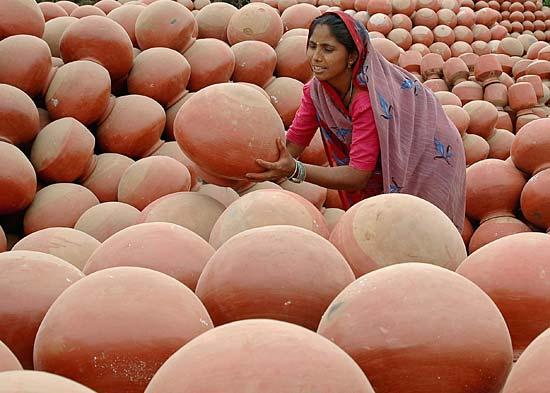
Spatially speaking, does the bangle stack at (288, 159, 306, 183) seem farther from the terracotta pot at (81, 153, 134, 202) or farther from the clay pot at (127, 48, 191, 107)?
the clay pot at (127, 48, 191, 107)

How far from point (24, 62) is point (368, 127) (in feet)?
4.96

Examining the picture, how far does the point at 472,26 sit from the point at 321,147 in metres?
3.53

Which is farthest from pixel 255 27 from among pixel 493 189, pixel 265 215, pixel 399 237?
pixel 399 237

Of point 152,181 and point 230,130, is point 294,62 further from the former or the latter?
point 230,130

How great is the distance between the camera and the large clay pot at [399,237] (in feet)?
5.07

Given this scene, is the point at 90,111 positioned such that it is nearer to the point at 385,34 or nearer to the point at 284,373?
the point at 284,373

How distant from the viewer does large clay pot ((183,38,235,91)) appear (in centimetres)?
359

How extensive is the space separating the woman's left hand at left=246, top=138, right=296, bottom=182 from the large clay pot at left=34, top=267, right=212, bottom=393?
1051 millimetres

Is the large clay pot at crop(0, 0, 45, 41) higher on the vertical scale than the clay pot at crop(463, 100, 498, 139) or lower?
higher

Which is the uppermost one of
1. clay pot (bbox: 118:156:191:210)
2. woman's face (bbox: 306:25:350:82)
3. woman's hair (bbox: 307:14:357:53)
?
woman's hair (bbox: 307:14:357:53)

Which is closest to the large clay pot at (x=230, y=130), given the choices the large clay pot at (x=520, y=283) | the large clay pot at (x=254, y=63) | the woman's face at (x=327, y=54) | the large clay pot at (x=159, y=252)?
the woman's face at (x=327, y=54)

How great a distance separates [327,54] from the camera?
2520 mm

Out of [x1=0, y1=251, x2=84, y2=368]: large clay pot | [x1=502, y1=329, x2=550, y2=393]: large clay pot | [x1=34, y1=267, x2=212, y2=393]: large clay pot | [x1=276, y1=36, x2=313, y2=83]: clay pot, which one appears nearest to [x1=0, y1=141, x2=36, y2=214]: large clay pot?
[x1=0, y1=251, x2=84, y2=368]: large clay pot

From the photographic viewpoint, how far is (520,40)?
661cm
